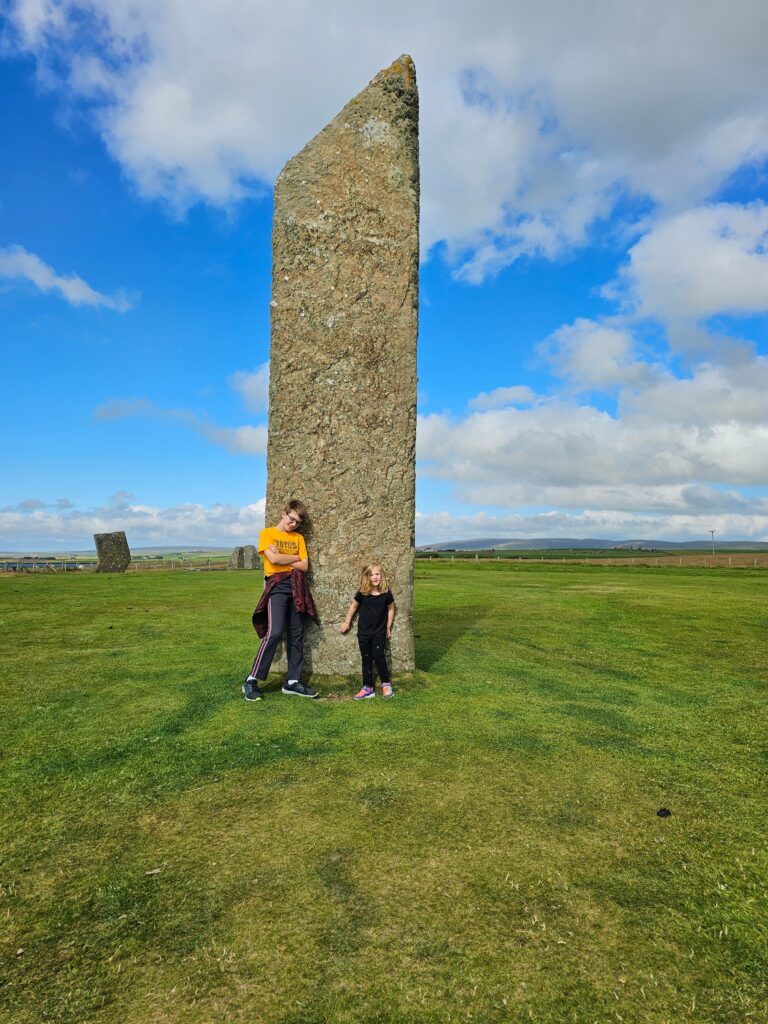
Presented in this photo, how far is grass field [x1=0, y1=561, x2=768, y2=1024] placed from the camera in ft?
7.89

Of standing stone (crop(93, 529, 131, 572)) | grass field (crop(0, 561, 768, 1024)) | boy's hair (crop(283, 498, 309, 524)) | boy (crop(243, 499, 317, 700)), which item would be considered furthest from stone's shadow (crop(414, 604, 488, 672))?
standing stone (crop(93, 529, 131, 572))

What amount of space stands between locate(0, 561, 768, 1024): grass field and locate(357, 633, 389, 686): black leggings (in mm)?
386

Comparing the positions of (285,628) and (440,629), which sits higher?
(285,628)

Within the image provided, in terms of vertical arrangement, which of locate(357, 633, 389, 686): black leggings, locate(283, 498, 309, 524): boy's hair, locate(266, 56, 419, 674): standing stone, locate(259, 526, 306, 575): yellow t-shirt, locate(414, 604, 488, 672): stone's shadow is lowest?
locate(414, 604, 488, 672): stone's shadow

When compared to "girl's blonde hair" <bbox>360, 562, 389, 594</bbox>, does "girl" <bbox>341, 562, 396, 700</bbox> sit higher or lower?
lower

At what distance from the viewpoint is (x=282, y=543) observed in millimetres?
6902

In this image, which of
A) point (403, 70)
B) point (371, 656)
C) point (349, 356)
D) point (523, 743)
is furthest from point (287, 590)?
point (403, 70)

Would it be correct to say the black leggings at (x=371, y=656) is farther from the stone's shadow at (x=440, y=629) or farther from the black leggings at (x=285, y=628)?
the stone's shadow at (x=440, y=629)

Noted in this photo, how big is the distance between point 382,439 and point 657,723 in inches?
164

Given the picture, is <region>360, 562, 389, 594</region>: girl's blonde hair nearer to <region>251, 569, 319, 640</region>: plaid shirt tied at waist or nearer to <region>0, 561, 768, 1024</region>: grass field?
<region>251, 569, 319, 640</region>: plaid shirt tied at waist

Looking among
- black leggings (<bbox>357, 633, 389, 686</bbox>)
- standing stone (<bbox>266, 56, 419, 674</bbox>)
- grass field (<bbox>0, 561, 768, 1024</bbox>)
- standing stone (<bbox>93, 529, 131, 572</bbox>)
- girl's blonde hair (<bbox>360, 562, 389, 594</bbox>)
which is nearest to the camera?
grass field (<bbox>0, 561, 768, 1024</bbox>)

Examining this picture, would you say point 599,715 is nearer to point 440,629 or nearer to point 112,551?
point 440,629

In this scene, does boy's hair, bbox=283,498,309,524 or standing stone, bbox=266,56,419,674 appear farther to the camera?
standing stone, bbox=266,56,419,674

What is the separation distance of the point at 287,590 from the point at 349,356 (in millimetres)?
2883
